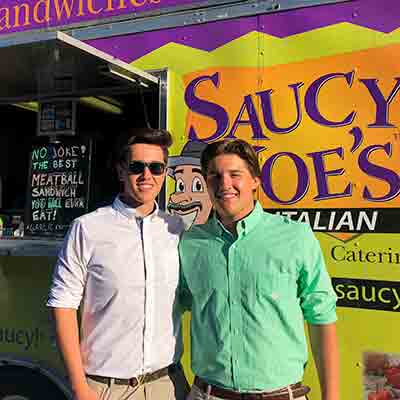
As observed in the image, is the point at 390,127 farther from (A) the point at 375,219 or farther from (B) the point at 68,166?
(B) the point at 68,166

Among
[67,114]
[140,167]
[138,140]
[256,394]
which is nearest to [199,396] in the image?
[256,394]

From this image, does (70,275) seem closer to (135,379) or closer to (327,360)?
(135,379)

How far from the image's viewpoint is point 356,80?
223cm

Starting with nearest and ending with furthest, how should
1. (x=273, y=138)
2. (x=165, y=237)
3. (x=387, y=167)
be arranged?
(x=165, y=237), (x=387, y=167), (x=273, y=138)

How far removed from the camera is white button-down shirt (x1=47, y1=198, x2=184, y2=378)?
1.71 metres

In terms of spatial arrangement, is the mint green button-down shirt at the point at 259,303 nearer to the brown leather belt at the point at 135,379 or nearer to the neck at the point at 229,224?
the neck at the point at 229,224

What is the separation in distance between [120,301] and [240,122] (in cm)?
113

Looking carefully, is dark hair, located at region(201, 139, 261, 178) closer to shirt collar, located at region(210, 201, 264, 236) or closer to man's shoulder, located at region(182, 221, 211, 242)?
shirt collar, located at region(210, 201, 264, 236)

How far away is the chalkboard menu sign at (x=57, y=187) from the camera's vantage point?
3.03 meters

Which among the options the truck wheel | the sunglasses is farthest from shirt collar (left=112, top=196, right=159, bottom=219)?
the truck wheel

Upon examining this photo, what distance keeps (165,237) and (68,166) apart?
4.76 ft

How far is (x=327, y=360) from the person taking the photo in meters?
1.62

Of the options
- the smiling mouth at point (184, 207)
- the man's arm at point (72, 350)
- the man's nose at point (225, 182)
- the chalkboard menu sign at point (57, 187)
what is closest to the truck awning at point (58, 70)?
the chalkboard menu sign at point (57, 187)

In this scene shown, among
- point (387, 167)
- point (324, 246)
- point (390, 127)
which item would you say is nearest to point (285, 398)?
point (324, 246)
